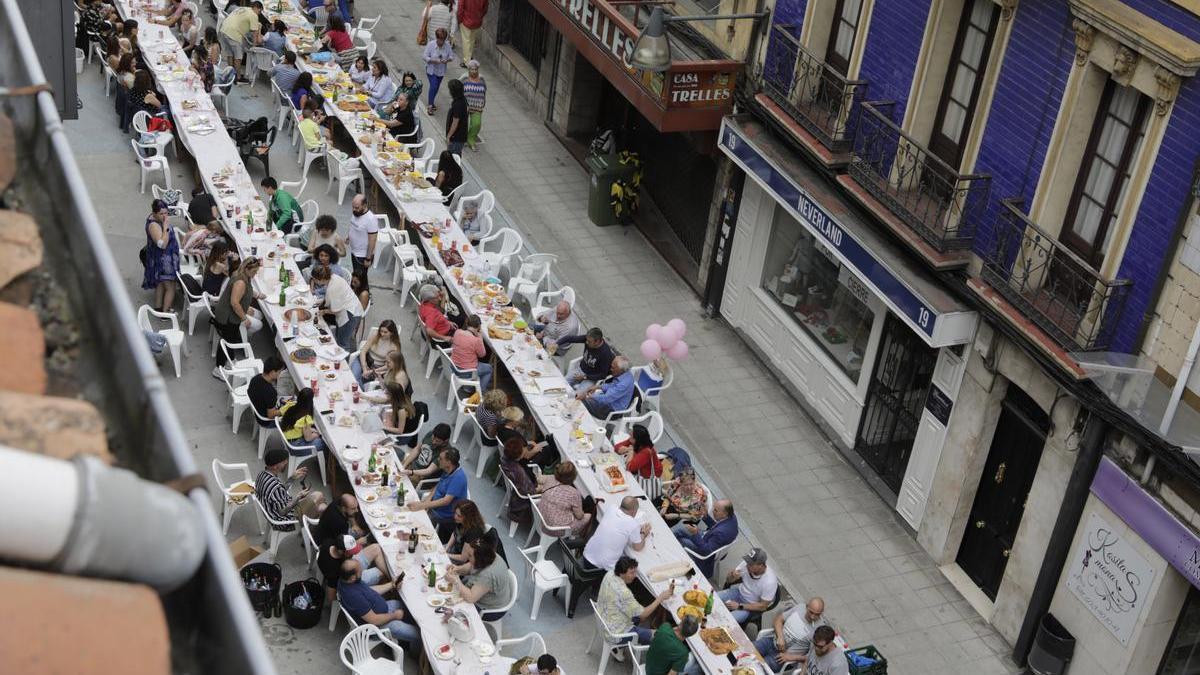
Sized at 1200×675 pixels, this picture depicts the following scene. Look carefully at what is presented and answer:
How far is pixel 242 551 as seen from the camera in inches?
623

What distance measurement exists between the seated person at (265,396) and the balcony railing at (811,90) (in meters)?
7.88

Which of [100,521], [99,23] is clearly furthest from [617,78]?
[100,521]

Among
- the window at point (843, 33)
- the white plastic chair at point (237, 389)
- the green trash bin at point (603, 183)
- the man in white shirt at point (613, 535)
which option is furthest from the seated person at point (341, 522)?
the green trash bin at point (603, 183)

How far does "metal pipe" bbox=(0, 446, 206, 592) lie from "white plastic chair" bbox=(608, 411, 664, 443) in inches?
609

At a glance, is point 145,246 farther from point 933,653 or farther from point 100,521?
point 100,521

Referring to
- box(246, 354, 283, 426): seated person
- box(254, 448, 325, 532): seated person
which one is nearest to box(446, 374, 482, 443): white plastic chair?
box(246, 354, 283, 426): seated person

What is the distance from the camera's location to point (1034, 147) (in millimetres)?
16359

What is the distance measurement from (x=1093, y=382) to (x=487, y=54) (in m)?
18.7

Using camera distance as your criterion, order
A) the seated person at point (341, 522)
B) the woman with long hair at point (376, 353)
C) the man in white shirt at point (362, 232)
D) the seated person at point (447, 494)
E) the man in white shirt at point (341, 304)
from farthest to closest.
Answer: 1. the man in white shirt at point (362, 232)
2. the man in white shirt at point (341, 304)
3. the woman with long hair at point (376, 353)
4. the seated person at point (447, 494)
5. the seated person at point (341, 522)

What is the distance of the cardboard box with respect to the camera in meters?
15.7

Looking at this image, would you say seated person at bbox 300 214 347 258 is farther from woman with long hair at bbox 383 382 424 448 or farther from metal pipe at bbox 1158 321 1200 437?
metal pipe at bbox 1158 321 1200 437

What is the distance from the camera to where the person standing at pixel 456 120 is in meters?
25.4

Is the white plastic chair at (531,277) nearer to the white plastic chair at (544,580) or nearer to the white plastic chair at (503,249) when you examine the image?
the white plastic chair at (503,249)

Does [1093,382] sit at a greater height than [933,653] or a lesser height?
greater
